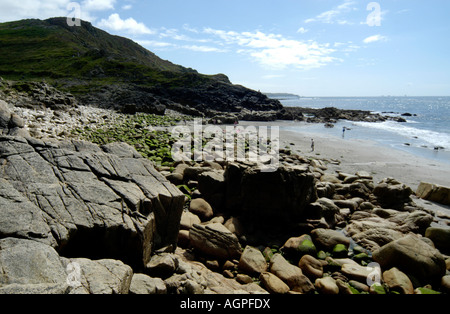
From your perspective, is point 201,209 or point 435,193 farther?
point 435,193

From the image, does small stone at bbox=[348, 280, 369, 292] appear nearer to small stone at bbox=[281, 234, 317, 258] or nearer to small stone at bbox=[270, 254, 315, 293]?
small stone at bbox=[270, 254, 315, 293]

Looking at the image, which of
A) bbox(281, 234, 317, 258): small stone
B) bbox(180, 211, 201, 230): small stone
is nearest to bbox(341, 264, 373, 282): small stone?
bbox(281, 234, 317, 258): small stone

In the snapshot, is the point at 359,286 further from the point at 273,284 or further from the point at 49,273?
the point at 49,273

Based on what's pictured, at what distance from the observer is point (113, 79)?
247 feet

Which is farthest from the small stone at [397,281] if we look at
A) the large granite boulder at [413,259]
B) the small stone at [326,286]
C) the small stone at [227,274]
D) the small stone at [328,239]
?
the small stone at [227,274]

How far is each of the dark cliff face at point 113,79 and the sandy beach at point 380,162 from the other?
30.4 m

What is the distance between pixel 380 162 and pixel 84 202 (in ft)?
82.9

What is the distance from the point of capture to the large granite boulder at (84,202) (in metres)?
4.93

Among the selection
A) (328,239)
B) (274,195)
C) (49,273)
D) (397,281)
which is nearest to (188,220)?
(274,195)

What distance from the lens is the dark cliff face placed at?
2093 inches

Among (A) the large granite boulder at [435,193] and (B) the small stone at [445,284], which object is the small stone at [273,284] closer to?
(B) the small stone at [445,284]

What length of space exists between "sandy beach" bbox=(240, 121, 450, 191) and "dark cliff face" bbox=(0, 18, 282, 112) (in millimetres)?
30372
